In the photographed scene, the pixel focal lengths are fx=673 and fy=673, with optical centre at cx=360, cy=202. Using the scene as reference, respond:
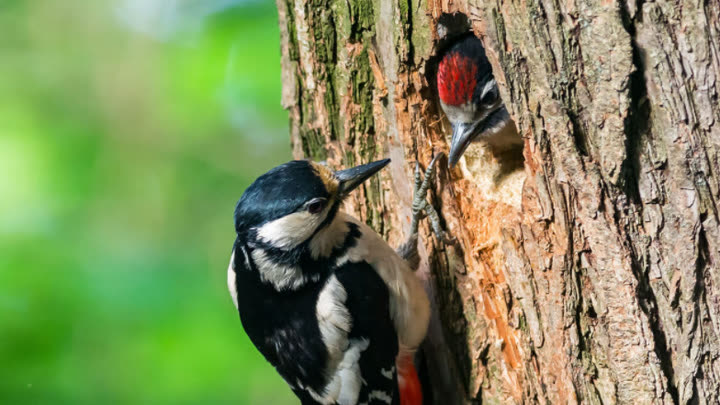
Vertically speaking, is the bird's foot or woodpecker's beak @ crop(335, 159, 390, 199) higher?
woodpecker's beak @ crop(335, 159, 390, 199)

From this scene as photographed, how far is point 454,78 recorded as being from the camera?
2568mm

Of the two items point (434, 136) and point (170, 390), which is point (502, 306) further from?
point (170, 390)

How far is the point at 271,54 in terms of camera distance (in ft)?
13.7

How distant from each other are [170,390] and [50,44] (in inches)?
126

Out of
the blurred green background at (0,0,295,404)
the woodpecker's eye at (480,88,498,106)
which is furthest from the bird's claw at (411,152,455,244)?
the blurred green background at (0,0,295,404)

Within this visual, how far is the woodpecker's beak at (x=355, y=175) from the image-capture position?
2.50 metres

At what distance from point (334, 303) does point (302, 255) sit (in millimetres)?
217

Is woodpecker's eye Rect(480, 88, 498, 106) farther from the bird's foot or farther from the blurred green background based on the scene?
the blurred green background

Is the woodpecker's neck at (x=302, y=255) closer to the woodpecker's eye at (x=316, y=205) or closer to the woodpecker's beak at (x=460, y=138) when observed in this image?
the woodpecker's eye at (x=316, y=205)

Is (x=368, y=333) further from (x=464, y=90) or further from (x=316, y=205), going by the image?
(x=464, y=90)

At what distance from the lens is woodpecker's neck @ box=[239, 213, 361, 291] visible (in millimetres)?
2455

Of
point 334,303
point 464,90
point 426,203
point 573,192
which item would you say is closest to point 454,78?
point 464,90

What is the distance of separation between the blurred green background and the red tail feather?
1527 mm

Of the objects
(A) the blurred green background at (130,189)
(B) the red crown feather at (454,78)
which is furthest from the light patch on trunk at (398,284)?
(A) the blurred green background at (130,189)
